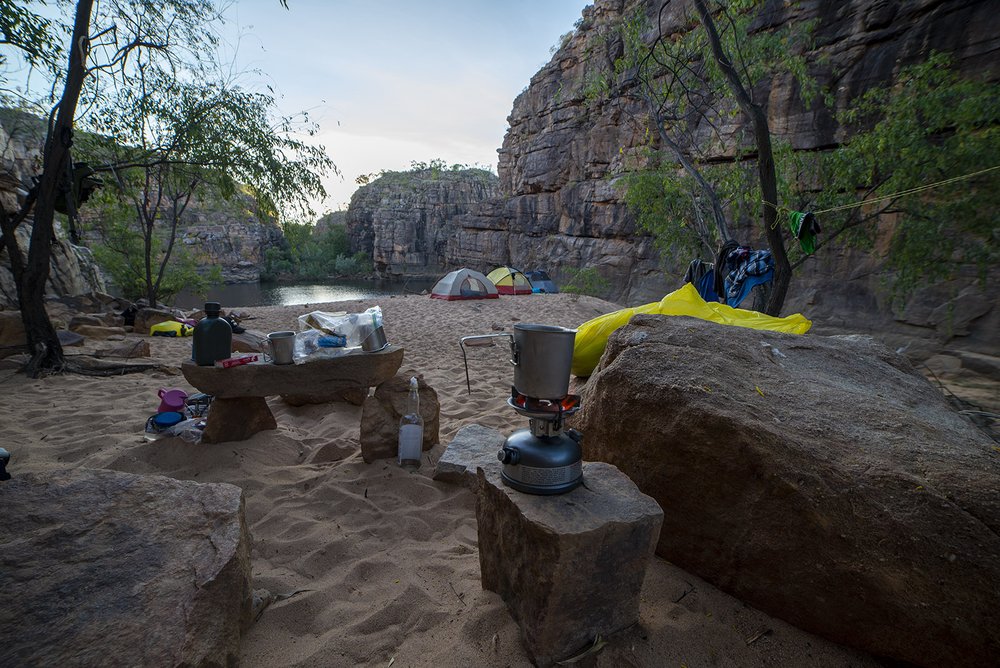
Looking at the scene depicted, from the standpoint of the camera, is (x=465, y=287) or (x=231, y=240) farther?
(x=231, y=240)

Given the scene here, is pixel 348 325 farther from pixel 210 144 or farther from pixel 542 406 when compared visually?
pixel 210 144

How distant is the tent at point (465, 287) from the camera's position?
14859 mm

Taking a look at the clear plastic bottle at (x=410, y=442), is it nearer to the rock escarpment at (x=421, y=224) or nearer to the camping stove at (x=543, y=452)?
the camping stove at (x=543, y=452)

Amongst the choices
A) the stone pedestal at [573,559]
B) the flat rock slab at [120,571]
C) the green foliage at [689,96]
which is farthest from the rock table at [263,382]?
the green foliage at [689,96]

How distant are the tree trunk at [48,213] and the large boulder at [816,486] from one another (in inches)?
252

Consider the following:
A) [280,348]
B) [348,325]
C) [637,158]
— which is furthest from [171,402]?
[637,158]

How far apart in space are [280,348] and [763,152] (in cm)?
546

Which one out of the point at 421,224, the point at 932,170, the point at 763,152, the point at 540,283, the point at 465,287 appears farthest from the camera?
the point at 421,224

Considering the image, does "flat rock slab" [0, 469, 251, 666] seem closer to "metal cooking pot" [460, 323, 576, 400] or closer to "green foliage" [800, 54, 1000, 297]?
"metal cooking pot" [460, 323, 576, 400]

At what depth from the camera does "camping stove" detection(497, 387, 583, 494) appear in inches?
59.6

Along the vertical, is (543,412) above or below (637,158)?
below

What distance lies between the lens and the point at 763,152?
16.3ft

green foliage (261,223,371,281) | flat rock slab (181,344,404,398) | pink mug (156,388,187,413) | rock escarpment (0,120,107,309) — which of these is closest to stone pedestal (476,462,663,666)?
flat rock slab (181,344,404,398)

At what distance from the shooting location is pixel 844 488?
1.52 meters
